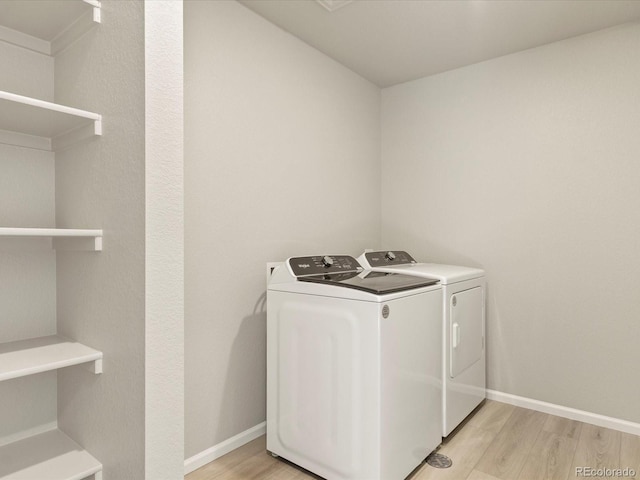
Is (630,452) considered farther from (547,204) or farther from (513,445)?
(547,204)

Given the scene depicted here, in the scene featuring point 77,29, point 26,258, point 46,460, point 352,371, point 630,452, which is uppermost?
point 77,29

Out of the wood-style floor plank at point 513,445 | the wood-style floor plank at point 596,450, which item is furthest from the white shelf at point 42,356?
the wood-style floor plank at point 596,450

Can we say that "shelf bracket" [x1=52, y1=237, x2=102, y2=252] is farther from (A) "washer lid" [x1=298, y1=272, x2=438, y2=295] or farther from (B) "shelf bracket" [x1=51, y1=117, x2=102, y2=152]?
(A) "washer lid" [x1=298, y1=272, x2=438, y2=295]

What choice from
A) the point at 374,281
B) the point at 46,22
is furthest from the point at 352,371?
the point at 46,22

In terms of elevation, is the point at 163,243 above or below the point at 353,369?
above

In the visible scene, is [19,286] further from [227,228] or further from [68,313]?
[227,228]

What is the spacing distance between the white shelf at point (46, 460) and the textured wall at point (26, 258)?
8cm

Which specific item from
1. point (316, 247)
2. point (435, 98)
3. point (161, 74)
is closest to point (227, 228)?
point (316, 247)

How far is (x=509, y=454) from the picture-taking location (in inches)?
81.1

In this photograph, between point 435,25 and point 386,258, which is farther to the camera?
point 386,258

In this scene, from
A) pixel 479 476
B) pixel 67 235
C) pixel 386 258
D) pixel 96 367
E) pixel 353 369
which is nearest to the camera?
pixel 67 235

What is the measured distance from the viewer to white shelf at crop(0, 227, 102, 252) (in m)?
1.15

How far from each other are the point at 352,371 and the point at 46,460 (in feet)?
3.79

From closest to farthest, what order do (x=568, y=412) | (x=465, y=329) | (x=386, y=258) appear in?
1. (x=465, y=329)
2. (x=568, y=412)
3. (x=386, y=258)
